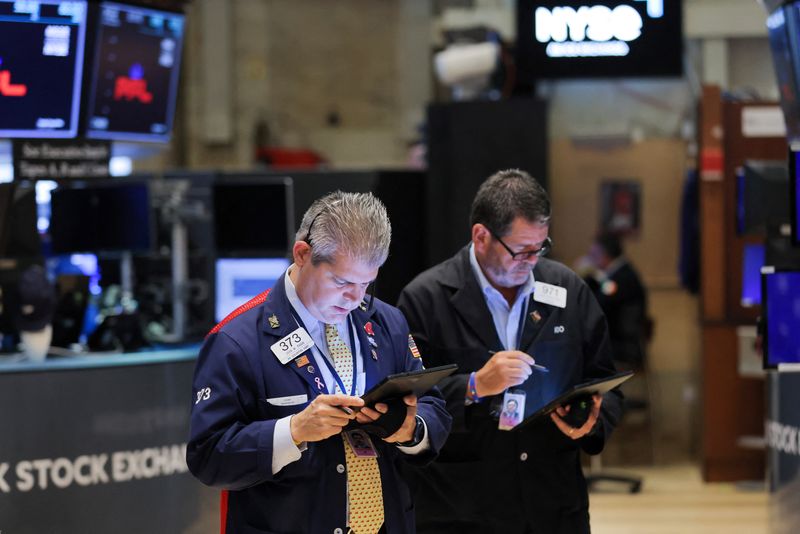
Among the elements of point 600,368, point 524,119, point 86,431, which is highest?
point 524,119

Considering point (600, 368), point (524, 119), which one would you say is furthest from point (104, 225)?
point (600, 368)

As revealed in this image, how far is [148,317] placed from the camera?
6.05m

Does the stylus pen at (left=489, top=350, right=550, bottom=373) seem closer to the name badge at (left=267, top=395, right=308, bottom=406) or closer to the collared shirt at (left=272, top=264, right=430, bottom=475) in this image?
the collared shirt at (left=272, top=264, right=430, bottom=475)

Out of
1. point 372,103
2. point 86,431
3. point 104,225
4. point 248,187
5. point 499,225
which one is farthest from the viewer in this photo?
point 372,103

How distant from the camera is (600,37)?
6543 mm

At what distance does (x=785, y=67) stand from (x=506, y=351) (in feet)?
5.74

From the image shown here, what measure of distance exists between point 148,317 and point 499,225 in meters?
3.39

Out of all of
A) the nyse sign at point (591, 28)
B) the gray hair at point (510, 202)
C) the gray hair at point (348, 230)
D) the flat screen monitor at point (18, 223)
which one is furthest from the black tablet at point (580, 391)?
the nyse sign at point (591, 28)

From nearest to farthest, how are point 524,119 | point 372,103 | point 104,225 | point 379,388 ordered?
1. point 379,388
2. point 104,225
3. point 524,119
4. point 372,103

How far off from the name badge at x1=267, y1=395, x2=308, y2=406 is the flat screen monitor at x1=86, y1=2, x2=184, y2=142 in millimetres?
3333

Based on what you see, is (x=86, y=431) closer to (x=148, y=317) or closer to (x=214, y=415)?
(x=148, y=317)

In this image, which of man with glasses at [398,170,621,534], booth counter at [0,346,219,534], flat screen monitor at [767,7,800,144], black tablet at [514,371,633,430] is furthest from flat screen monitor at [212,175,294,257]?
black tablet at [514,371,633,430]

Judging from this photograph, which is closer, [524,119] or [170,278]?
[170,278]

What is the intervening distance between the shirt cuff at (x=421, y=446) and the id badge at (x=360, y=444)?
0.23ft
